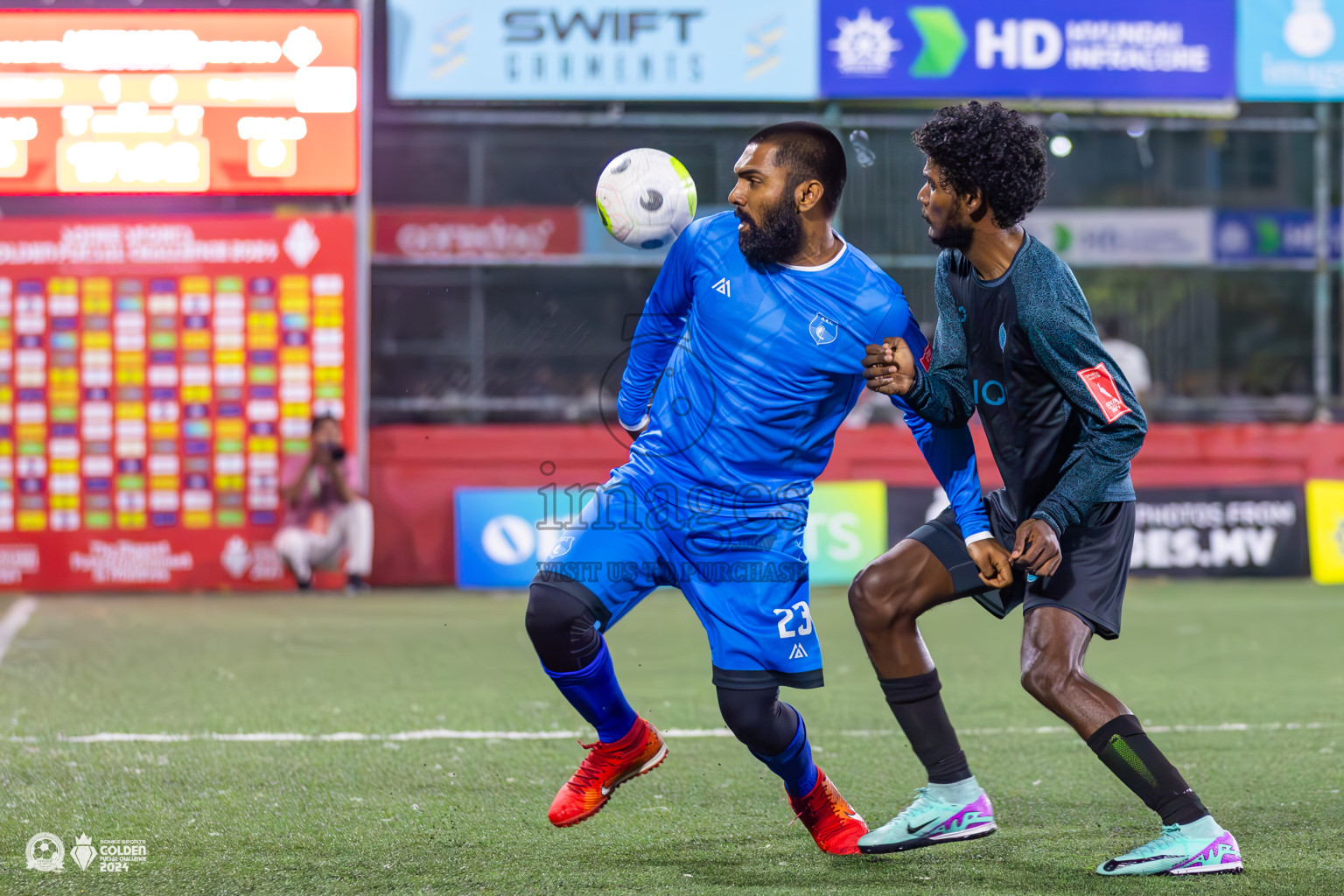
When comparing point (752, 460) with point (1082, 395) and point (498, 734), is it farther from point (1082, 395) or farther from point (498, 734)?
point (498, 734)

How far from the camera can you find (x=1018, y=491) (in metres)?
4.33

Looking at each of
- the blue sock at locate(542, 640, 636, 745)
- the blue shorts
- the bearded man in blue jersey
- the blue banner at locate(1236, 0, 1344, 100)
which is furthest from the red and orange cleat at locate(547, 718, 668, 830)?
the blue banner at locate(1236, 0, 1344, 100)

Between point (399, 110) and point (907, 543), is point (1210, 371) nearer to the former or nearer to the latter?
point (399, 110)

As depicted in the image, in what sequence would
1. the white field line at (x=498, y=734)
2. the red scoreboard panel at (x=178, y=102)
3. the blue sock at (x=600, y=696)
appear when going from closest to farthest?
the blue sock at (x=600, y=696), the white field line at (x=498, y=734), the red scoreboard panel at (x=178, y=102)

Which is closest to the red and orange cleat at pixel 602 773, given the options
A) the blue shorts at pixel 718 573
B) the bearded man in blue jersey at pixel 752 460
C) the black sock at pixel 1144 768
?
the bearded man in blue jersey at pixel 752 460

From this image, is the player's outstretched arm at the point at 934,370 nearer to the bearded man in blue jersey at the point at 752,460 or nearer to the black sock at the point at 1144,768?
the bearded man in blue jersey at the point at 752,460

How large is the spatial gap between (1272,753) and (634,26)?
875 cm

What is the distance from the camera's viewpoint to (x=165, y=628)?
10031mm

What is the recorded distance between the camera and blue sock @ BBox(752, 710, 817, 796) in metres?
4.37

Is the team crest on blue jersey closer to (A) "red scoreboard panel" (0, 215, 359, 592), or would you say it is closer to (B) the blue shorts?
(B) the blue shorts

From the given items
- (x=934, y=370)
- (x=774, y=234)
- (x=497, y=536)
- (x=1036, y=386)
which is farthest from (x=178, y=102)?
(x=1036, y=386)

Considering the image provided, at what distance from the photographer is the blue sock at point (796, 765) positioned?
14.3ft

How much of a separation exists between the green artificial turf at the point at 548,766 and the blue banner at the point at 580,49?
5013 mm

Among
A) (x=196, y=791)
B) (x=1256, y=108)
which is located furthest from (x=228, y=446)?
(x=1256, y=108)
